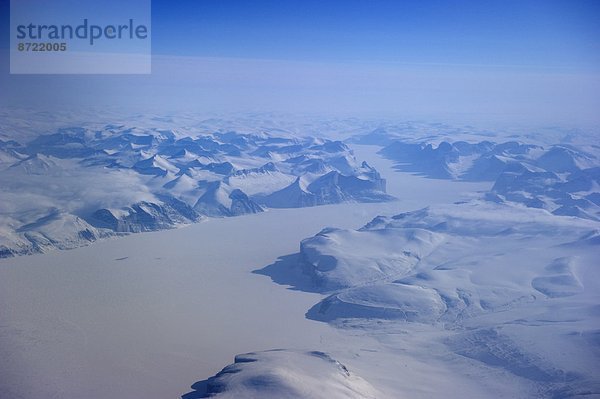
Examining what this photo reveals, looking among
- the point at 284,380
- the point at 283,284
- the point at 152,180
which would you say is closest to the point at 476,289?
the point at 283,284

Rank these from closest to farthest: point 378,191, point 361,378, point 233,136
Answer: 1. point 361,378
2. point 378,191
3. point 233,136

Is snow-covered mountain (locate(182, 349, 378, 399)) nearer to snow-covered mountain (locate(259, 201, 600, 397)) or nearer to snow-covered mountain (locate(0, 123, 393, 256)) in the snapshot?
snow-covered mountain (locate(259, 201, 600, 397))

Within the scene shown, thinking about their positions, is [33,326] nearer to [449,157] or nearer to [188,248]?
[188,248]

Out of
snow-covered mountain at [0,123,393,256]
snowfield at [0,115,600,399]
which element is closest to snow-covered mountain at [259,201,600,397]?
snowfield at [0,115,600,399]

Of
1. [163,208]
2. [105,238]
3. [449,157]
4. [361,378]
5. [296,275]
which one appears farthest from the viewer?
[449,157]

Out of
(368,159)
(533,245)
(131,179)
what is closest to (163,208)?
(131,179)

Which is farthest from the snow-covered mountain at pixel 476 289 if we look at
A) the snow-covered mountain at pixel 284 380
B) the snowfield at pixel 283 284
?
the snow-covered mountain at pixel 284 380

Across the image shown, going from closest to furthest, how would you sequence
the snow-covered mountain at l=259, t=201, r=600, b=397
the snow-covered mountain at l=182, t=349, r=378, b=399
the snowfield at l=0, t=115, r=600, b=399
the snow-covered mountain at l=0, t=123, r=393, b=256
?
the snow-covered mountain at l=182, t=349, r=378, b=399
the snowfield at l=0, t=115, r=600, b=399
the snow-covered mountain at l=259, t=201, r=600, b=397
the snow-covered mountain at l=0, t=123, r=393, b=256

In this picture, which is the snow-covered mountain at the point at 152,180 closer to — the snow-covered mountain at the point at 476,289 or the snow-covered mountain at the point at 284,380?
the snow-covered mountain at the point at 476,289

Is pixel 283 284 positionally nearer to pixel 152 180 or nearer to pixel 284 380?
pixel 284 380

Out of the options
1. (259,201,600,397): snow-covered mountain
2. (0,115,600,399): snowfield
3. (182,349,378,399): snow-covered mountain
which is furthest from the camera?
(259,201,600,397): snow-covered mountain

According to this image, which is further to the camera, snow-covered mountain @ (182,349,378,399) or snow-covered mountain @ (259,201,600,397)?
snow-covered mountain @ (259,201,600,397)
